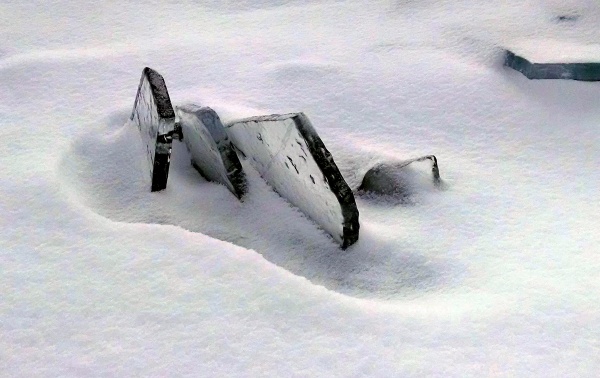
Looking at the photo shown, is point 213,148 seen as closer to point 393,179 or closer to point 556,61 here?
point 393,179

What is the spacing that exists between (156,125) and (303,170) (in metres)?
0.36

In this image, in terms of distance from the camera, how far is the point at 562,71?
6.82 ft

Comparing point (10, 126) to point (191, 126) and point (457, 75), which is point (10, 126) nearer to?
point (191, 126)

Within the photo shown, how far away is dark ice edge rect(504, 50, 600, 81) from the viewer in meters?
2.06

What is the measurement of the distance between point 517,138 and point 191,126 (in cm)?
93

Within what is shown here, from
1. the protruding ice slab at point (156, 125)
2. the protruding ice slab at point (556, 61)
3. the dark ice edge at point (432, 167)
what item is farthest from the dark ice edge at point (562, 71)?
the protruding ice slab at point (156, 125)

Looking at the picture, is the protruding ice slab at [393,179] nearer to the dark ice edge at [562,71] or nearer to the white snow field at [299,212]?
the white snow field at [299,212]

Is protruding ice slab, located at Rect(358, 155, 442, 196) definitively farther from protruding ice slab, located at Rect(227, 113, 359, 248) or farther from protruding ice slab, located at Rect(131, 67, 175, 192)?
protruding ice slab, located at Rect(131, 67, 175, 192)

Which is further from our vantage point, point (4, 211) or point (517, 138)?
point (517, 138)

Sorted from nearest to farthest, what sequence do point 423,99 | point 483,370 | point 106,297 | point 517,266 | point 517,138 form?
point 483,370 < point 106,297 < point 517,266 < point 517,138 < point 423,99

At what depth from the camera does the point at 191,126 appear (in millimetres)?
1666

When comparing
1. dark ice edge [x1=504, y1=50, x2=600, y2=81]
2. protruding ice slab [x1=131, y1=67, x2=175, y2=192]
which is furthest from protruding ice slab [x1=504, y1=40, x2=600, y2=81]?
protruding ice slab [x1=131, y1=67, x2=175, y2=192]

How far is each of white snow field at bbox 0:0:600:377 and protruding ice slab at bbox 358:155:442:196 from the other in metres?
0.04

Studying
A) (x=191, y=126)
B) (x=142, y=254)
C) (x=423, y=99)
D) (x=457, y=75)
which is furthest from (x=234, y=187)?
(x=457, y=75)
